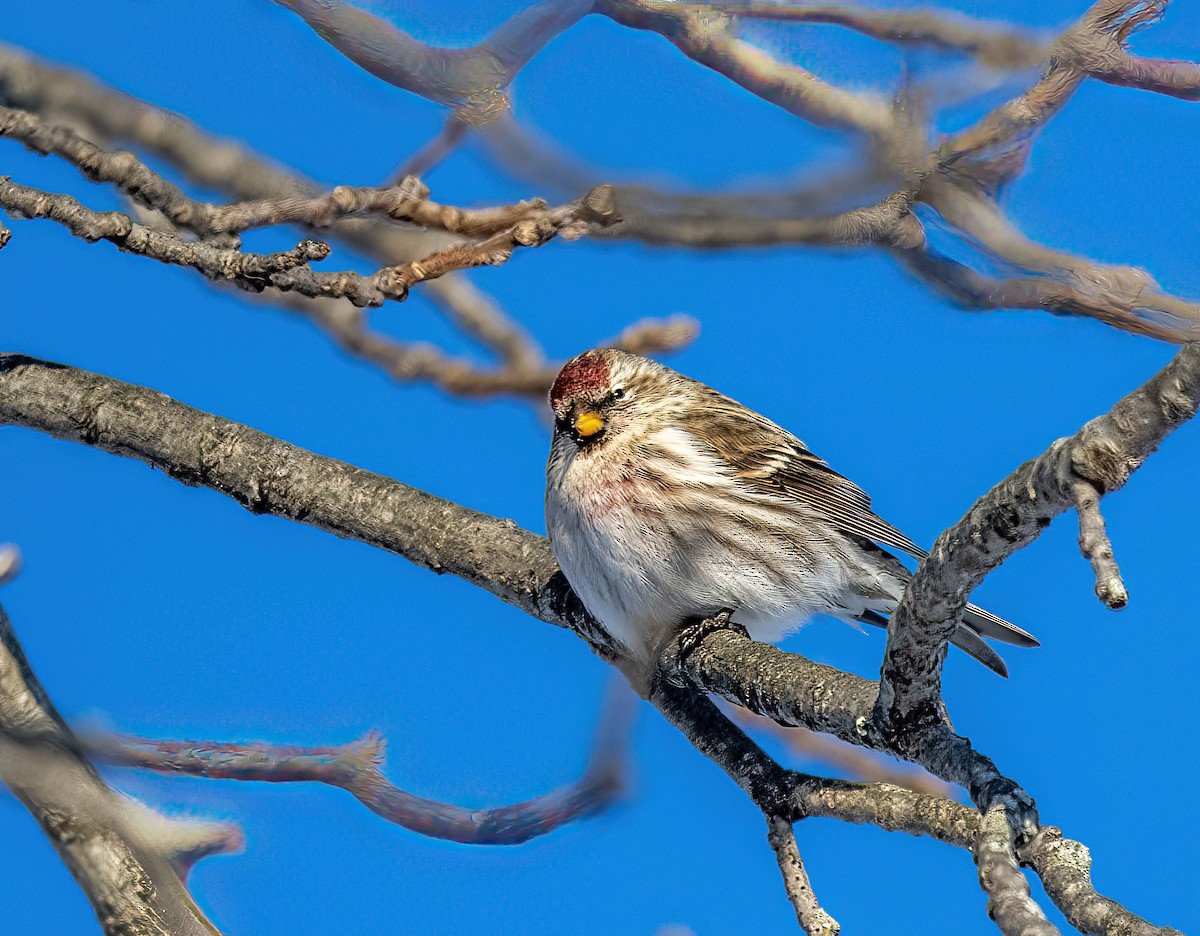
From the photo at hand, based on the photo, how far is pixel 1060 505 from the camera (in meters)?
1.41

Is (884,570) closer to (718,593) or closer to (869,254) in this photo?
(718,593)

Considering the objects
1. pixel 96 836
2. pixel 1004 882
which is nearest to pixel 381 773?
pixel 96 836

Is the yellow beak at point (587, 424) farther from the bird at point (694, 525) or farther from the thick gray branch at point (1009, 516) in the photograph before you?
the thick gray branch at point (1009, 516)

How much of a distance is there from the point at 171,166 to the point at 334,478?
2.76 feet

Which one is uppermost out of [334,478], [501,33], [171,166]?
[171,166]

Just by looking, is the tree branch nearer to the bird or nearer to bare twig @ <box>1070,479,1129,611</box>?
the bird

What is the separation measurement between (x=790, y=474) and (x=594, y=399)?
0.65 metres

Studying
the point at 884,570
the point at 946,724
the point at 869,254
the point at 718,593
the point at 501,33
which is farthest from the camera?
the point at 884,570

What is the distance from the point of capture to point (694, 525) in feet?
10.9

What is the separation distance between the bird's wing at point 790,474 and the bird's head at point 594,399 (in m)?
0.27

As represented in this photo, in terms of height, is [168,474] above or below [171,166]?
below

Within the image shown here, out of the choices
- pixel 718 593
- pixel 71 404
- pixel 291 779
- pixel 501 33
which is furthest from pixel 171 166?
pixel 718 593

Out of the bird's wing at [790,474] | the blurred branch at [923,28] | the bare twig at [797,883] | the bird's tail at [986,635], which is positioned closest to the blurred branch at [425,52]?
the blurred branch at [923,28]

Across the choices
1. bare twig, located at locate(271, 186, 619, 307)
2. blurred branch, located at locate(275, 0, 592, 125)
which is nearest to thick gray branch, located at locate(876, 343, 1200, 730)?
bare twig, located at locate(271, 186, 619, 307)
